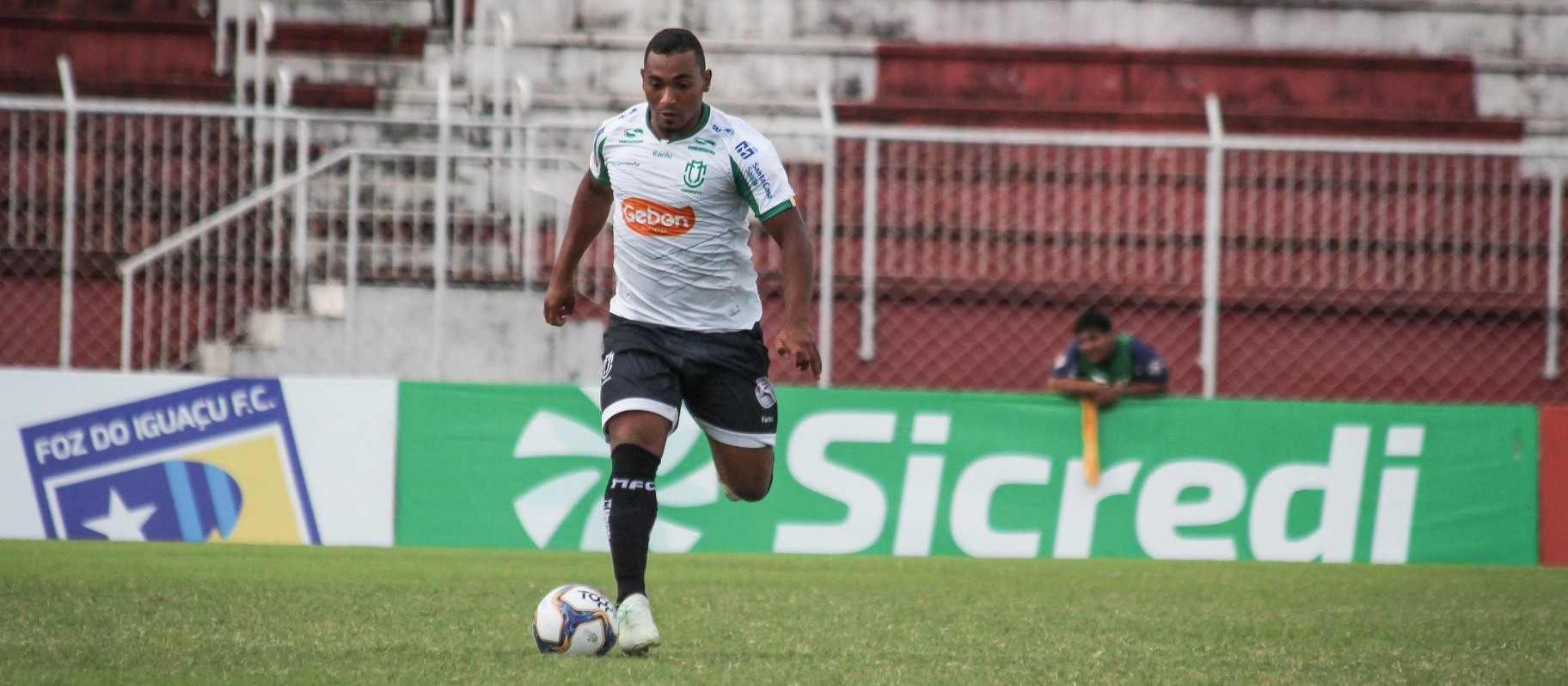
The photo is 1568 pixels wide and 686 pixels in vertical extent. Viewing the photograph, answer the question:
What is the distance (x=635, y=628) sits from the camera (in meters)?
5.71

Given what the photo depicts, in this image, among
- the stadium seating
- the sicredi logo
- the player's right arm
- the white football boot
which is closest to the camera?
the white football boot

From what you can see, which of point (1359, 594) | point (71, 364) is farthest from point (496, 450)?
point (1359, 594)

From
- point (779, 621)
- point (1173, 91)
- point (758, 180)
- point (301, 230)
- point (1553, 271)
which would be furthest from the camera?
point (1173, 91)

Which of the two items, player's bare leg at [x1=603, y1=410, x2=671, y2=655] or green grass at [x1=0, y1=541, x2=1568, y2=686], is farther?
player's bare leg at [x1=603, y1=410, x2=671, y2=655]

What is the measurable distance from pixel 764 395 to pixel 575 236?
81cm

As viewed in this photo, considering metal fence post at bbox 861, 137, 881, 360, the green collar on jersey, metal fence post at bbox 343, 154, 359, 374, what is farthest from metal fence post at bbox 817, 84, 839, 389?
the green collar on jersey

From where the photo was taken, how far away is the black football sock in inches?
234

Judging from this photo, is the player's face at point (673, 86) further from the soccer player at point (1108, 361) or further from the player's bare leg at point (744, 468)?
the soccer player at point (1108, 361)

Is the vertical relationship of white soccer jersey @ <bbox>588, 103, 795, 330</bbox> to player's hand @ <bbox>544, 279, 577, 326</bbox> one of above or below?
above

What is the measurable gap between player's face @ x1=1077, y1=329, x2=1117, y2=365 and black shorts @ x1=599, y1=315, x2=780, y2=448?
5.37 metres

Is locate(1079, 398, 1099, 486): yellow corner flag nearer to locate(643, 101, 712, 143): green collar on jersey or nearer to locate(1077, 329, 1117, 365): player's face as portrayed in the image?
locate(1077, 329, 1117, 365): player's face

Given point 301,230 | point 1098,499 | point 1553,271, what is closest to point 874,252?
A: point 1098,499

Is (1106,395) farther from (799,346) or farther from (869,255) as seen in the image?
(799,346)

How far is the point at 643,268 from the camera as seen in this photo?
20.8 ft
